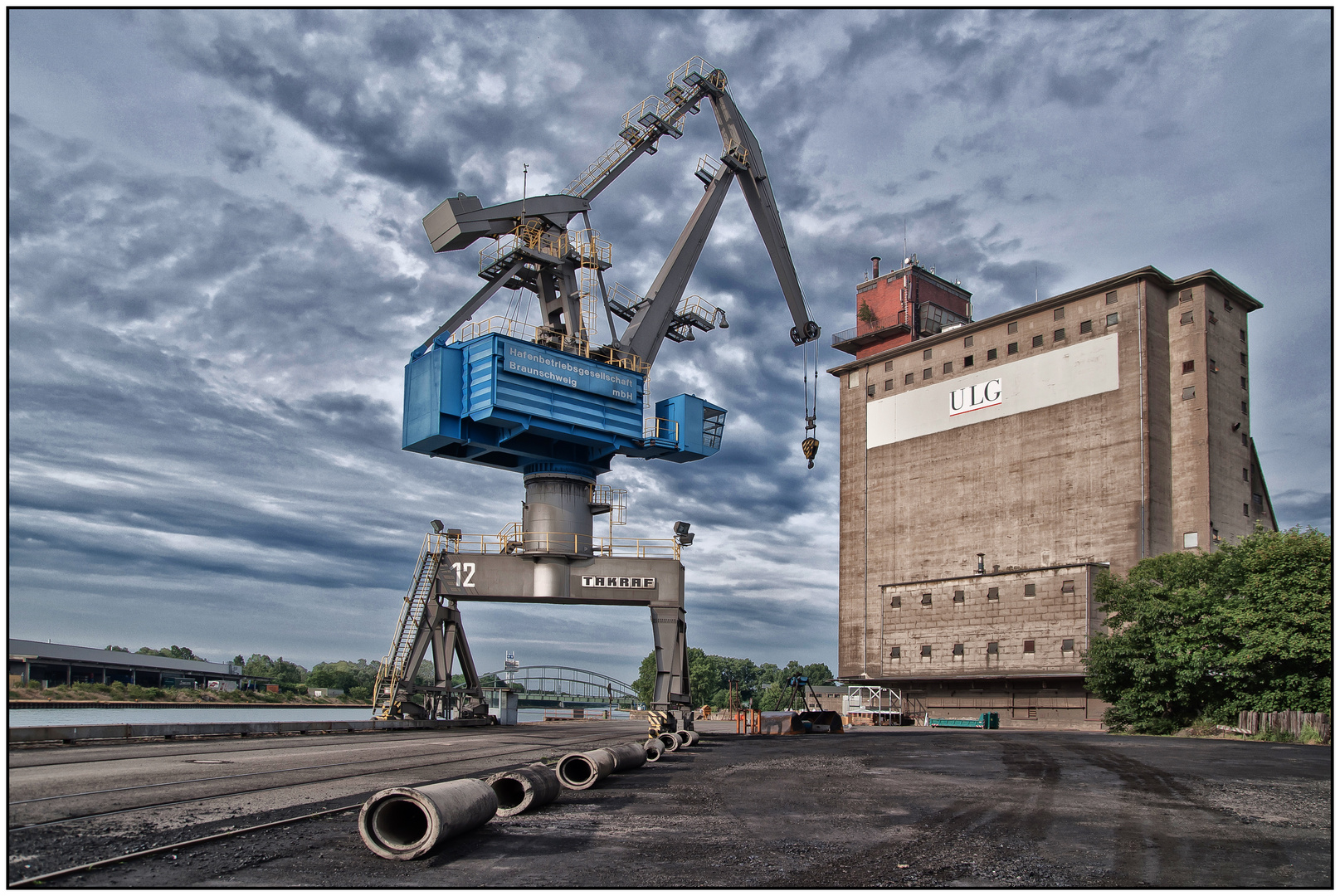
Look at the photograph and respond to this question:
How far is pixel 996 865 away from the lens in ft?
27.4

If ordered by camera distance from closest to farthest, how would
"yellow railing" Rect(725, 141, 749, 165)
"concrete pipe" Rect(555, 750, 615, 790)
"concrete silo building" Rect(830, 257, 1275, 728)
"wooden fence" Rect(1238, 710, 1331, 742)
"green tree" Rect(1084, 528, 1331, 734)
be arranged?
"concrete pipe" Rect(555, 750, 615, 790) → "wooden fence" Rect(1238, 710, 1331, 742) → "green tree" Rect(1084, 528, 1331, 734) → "yellow railing" Rect(725, 141, 749, 165) → "concrete silo building" Rect(830, 257, 1275, 728)

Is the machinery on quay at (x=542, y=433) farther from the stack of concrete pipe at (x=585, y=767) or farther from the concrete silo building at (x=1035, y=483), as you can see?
the concrete silo building at (x=1035, y=483)

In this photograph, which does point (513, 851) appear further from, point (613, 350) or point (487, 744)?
point (613, 350)

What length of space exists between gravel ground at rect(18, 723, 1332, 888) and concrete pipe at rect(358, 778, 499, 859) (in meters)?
0.15

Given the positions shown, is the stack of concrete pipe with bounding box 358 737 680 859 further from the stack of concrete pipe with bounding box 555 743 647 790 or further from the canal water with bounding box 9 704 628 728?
the canal water with bounding box 9 704 628 728

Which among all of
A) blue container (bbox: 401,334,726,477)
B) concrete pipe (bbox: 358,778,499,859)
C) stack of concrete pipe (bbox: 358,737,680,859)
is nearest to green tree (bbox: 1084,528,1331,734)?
Answer: blue container (bbox: 401,334,726,477)

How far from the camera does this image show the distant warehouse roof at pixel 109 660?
69.5m

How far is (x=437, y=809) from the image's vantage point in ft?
27.5

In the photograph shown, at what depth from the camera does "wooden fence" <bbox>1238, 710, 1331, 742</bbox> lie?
31.2 m

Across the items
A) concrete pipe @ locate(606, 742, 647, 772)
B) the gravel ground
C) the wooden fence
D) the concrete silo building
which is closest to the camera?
the gravel ground

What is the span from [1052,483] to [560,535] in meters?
37.8

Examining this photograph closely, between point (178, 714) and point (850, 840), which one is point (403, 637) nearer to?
point (850, 840)

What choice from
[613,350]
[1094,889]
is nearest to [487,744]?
[613,350]

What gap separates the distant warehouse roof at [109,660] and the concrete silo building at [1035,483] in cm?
5874
